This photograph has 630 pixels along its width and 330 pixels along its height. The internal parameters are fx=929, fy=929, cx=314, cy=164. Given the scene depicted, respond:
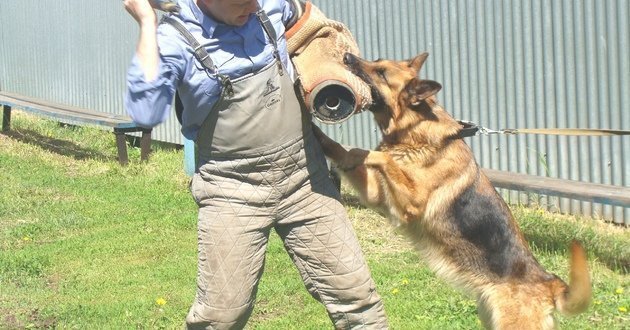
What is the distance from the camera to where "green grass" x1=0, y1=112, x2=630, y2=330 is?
5.84 meters

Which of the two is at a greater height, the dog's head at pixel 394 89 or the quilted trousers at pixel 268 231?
the dog's head at pixel 394 89

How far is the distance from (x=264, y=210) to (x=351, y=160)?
2.54 ft

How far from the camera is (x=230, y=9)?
3.80 m

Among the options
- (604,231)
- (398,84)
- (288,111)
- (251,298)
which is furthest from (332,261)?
(604,231)

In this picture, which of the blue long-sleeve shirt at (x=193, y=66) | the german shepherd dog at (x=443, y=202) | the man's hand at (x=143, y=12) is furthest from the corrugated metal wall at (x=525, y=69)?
the man's hand at (x=143, y=12)

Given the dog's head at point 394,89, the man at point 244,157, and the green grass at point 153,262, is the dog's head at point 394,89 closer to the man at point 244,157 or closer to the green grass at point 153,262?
the man at point 244,157

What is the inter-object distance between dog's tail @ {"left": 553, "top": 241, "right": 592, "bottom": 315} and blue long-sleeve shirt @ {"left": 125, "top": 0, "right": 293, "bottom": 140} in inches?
67.9

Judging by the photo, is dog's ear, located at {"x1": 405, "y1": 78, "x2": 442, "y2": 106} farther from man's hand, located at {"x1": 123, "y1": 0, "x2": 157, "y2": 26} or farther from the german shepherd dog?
man's hand, located at {"x1": 123, "y1": 0, "x2": 157, "y2": 26}

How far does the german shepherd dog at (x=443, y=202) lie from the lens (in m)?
4.67

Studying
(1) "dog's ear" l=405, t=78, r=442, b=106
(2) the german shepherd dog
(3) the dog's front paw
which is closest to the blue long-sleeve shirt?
(2) the german shepherd dog

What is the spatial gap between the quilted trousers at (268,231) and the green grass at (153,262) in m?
1.34

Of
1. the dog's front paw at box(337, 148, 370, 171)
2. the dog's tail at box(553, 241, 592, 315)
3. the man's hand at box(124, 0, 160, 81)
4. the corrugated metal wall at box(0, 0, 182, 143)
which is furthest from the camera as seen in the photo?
the corrugated metal wall at box(0, 0, 182, 143)

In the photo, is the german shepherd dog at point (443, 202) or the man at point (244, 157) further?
the german shepherd dog at point (443, 202)

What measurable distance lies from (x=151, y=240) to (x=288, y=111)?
4.18 meters
